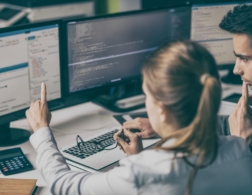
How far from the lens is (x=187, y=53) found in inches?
47.6

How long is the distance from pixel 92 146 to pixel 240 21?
748 mm

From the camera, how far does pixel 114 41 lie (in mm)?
2146

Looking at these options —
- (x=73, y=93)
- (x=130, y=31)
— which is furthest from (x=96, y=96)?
(x=130, y=31)

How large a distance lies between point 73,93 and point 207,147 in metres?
1.01

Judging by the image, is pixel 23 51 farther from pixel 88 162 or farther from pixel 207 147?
pixel 207 147

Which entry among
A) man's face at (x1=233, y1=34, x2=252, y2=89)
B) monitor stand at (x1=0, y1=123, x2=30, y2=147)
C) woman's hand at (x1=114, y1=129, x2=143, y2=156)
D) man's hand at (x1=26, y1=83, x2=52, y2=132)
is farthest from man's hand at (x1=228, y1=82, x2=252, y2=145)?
monitor stand at (x1=0, y1=123, x2=30, y2=147)

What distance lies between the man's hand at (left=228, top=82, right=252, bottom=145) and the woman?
46 centimetres

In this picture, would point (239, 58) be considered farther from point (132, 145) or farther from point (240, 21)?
point (132, 145)

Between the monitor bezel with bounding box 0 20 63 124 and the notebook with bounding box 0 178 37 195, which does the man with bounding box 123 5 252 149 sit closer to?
the monitor bezel with bounding box 0 20 63 124

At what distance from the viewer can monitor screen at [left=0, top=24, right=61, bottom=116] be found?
5.95ft

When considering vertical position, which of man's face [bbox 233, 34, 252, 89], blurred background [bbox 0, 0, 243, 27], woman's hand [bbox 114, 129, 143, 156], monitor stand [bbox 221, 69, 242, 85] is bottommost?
monitor stand [bbox 221, 69, 242, 85]

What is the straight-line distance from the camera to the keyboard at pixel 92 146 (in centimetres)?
176

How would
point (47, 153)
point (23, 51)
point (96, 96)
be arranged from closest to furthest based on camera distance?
point (47, 153) → point (23, 51) → point (96, 96)

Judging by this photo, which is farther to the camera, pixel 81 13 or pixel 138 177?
pixel 81 13
